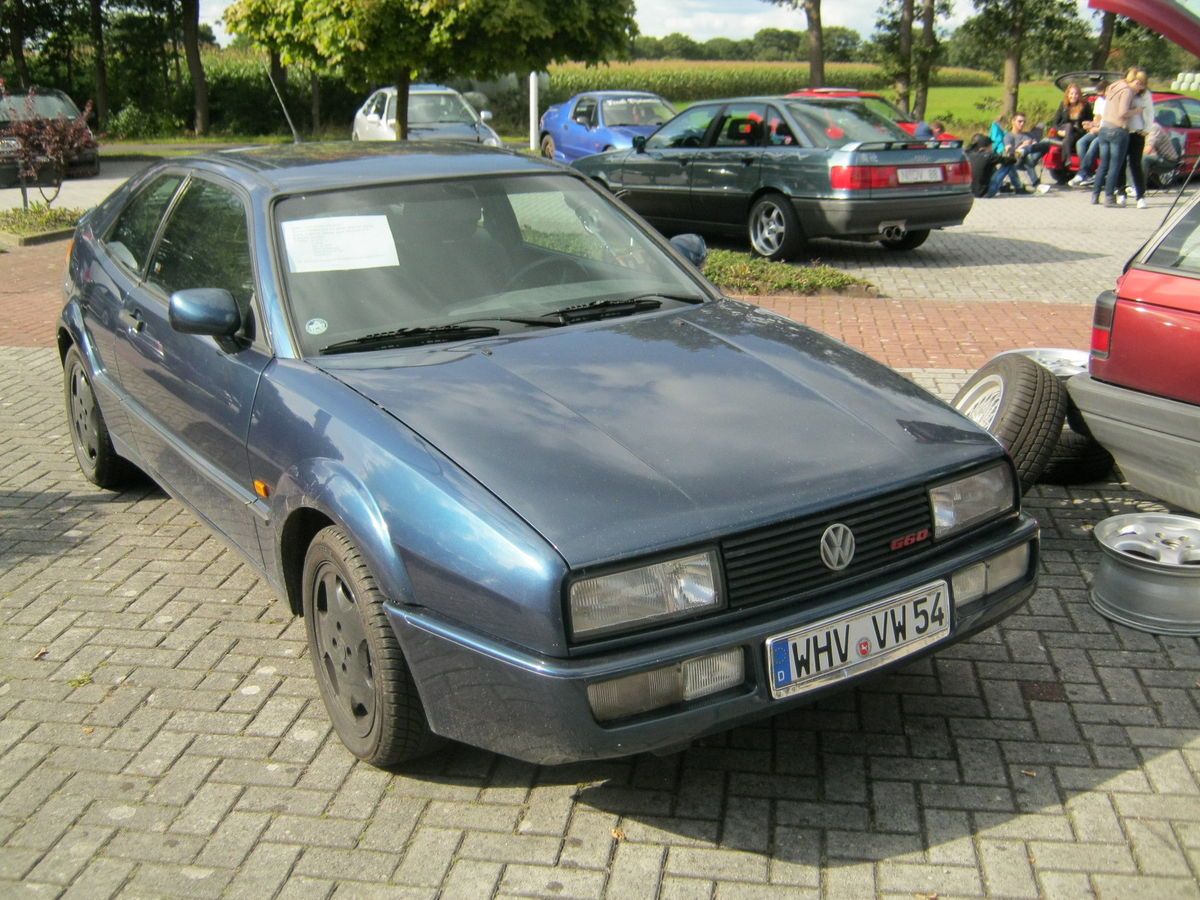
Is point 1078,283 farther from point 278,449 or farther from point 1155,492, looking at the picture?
point 278,449

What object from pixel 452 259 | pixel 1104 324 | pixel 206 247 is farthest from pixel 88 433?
pixel 1104 324

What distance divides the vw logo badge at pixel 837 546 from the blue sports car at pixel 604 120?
725 inches

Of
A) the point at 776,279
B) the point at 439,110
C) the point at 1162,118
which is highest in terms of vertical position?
the point at 439,110

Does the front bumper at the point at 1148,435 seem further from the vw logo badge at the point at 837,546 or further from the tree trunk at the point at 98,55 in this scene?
the tree trunk at the point at 98,55

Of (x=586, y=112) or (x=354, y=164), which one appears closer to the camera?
(x=354, y=164)

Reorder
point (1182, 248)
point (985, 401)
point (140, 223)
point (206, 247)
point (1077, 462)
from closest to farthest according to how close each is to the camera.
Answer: point (206, 247) → point (1182, 248) → point (140, 223) → point (985, 401) → point (1077, 462)

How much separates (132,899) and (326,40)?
10.9 m

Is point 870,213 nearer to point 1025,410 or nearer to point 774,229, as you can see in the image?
point 774,229

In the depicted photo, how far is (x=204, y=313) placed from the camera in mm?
3836

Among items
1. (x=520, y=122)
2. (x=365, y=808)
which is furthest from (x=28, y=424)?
(x=520, y=122)

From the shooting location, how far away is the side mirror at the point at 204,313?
3838mm

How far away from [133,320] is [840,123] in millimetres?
9091

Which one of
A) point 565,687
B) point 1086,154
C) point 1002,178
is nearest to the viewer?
point 565,687

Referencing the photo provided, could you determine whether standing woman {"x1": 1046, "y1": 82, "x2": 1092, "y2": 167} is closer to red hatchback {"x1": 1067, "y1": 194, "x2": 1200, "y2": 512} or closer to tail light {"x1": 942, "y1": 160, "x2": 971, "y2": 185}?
tail light {"x1": 942, "y1": 160, "x2": 971, "y2": 185}
